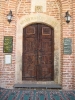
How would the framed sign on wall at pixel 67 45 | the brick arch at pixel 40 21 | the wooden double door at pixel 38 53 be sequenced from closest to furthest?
the framed sign on wall at pixel 67 45 → the brick arch at pixel 40 21 → the wooden double door at pixel 38 53

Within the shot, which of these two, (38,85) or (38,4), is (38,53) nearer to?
(38,85)

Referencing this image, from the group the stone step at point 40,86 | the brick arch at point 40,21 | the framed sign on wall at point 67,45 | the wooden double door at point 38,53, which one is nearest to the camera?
the stone step at point 40,86

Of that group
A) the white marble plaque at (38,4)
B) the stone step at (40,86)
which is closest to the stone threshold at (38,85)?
the stone step at (40,86)

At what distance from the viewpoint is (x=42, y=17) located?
22.7 ft

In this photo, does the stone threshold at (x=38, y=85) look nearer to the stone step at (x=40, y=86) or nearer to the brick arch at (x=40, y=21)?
the stone step at (x=40, y=86)

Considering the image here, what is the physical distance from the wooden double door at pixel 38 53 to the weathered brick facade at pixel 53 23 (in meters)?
0.34

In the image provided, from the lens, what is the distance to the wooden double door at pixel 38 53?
7000 millimetres

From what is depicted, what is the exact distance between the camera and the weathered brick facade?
21.4 feet

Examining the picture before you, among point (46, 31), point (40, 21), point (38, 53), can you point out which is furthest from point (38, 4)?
point (38, 53)

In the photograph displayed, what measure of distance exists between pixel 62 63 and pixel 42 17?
2009 mm

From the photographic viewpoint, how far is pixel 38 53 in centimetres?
702

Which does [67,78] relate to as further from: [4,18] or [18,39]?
[4,18]

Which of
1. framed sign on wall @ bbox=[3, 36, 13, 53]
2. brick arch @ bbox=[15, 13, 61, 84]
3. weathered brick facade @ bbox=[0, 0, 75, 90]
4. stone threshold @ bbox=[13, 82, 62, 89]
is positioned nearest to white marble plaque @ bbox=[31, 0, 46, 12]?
weathered brick facade @ bbox=[0, 0, 75, 90]

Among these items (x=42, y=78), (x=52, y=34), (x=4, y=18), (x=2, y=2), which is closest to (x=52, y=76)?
(x=42, y=78)
